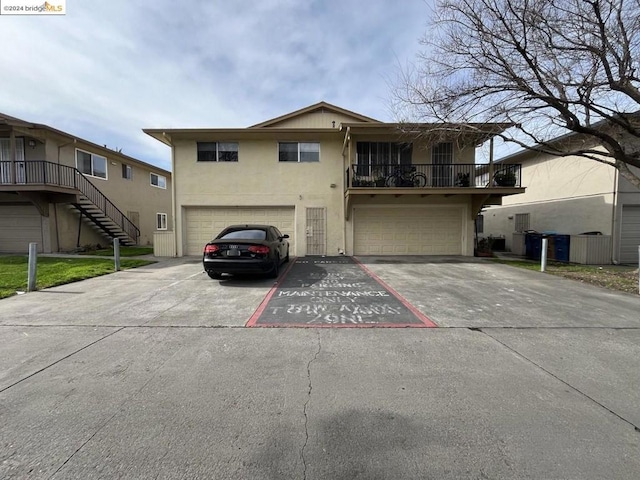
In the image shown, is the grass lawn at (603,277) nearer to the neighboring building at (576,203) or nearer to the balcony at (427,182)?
the balcony at (427,182)

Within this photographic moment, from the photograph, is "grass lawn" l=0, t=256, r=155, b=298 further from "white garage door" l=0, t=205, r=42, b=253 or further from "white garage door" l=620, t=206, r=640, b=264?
"white garage door" l=620, t=206, r=640, b=264

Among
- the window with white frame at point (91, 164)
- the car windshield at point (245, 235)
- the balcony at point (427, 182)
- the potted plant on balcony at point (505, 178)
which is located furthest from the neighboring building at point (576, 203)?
the window with white frame at point (91, 164)

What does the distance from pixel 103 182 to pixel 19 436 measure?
19.7 metres

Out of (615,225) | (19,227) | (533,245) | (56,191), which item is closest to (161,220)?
(19,227)

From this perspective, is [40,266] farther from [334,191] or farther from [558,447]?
[558,447]

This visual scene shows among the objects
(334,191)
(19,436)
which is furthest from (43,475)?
(334,191)

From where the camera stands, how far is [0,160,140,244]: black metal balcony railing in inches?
571

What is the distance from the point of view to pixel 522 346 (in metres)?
4.22

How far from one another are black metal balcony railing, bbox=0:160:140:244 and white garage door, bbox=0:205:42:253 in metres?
1.62

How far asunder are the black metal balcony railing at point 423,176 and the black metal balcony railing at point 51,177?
13.8 meters

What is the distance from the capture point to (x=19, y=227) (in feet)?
51.4

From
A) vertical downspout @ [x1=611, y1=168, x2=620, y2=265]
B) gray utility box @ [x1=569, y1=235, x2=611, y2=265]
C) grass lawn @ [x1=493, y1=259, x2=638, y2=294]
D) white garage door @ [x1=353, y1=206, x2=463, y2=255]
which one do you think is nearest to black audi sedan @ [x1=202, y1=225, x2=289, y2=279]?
white garage door @ [x1=353, y1=206, x2=463, y2=255]

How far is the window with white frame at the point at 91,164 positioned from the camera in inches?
669

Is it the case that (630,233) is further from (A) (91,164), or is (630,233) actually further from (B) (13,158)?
(B) (13,158)
